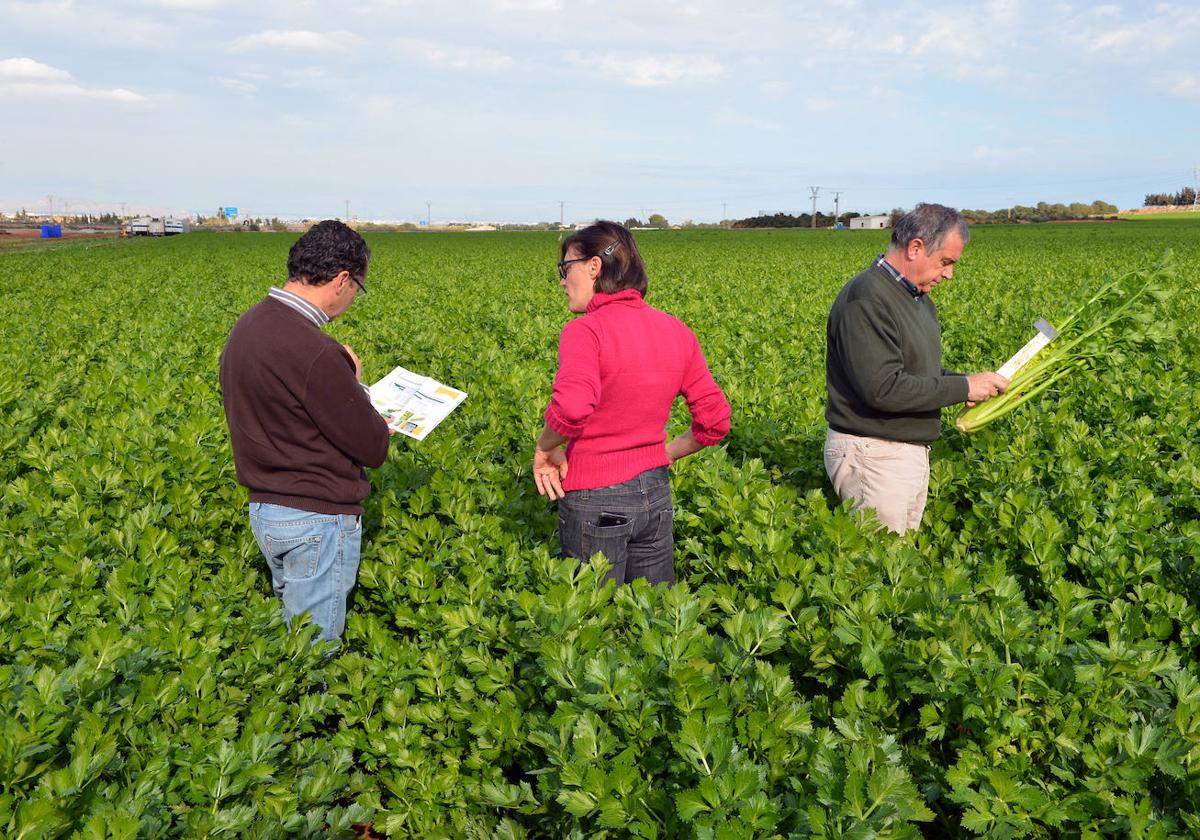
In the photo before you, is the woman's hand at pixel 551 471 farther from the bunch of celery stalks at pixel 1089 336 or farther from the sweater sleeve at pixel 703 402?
the bunch of celery stalks at pixel 1089 336

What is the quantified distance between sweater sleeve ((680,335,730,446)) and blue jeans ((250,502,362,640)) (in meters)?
1.50

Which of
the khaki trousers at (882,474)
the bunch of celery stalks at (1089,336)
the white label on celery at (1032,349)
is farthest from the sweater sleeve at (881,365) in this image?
the bunch of celery stalks at (1089,336)

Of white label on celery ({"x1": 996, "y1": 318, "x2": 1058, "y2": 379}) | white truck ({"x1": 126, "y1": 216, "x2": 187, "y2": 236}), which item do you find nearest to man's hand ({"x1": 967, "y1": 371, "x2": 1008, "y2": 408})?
white label on celery ({"x1": 996, "y1": 318, "x2": 1058, "y2": 379})

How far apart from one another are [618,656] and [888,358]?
199 centimetres

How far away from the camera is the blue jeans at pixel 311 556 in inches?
123

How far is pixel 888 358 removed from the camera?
3643mm

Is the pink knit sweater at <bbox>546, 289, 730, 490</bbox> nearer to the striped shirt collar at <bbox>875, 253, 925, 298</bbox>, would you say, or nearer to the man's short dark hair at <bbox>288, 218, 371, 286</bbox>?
the man's short dark hair at <bbox>288, 218, 371, 286</bbox>

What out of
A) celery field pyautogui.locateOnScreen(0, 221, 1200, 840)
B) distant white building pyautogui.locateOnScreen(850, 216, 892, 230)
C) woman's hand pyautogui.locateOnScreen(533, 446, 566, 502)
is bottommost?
celery field pyautogui.locateOnScreen(0, 221, 1200, 840)

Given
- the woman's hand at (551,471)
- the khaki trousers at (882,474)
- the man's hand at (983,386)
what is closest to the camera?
the woman's hand at (551,471)

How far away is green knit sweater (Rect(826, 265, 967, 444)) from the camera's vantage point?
3641 mm

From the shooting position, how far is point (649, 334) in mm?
2850

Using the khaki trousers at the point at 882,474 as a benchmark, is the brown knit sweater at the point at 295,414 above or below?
above

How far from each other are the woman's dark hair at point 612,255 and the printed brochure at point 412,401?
1.21m

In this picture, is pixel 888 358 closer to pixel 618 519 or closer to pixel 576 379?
pixel 618 519
